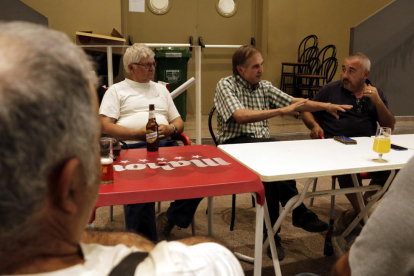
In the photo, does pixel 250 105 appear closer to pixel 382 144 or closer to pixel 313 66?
pixel 382 144

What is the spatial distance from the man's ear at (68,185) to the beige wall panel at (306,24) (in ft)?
20.9

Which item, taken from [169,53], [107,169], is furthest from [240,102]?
[169,53]

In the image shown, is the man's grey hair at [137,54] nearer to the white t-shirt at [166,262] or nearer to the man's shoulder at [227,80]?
the man's shoulder at [227,80]

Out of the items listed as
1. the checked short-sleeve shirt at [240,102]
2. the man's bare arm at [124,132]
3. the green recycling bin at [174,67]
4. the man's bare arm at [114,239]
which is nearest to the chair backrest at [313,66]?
the green recycling bin at [174,67]

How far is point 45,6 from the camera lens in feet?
17.4

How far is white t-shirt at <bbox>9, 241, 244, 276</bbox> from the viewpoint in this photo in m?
0.53

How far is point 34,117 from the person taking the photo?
43 centimetres

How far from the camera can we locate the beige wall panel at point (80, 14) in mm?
5332

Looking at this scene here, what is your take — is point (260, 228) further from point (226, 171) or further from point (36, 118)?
point (36, 118)

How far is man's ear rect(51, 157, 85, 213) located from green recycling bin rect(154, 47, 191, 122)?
4812 mm

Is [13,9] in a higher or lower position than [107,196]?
higher

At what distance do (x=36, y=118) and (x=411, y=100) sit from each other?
6.57 metres

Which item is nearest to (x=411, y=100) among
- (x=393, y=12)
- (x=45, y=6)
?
(x=393, y=12)

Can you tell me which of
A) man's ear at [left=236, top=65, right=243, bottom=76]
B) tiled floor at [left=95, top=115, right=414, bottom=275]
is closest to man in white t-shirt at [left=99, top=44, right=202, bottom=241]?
tiled floor at [left=95, top=115, right=414, bottom=275]
